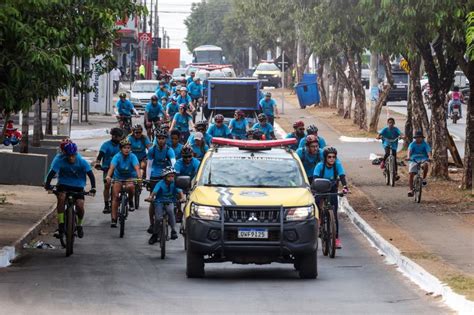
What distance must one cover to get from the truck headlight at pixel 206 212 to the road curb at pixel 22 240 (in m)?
3.39

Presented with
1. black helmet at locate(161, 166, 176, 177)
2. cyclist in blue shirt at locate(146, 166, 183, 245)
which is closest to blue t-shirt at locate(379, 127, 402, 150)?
black helmet at locate(161, 166, 176, 177)

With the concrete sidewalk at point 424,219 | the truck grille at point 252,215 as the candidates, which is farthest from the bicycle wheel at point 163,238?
the concrete sidewalk at point 424,219

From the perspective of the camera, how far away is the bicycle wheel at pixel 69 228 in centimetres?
1948

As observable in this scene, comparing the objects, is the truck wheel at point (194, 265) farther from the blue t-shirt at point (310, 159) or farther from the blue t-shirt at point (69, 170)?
the blue t-shirt at point (310, 159)

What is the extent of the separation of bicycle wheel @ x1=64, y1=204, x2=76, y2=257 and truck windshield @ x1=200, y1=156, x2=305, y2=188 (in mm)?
2951

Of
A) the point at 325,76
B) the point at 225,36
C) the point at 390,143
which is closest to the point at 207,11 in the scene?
the point at 225,36

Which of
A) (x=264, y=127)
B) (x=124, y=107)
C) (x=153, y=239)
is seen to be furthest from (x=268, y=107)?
(x=153, y=239)

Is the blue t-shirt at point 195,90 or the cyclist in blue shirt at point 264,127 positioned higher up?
the cyclist in blue shirt at point 264,127

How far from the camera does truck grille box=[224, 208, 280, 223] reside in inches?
643

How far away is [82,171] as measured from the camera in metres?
19.9

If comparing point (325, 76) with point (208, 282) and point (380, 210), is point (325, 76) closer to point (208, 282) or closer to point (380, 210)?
point (380, 210)

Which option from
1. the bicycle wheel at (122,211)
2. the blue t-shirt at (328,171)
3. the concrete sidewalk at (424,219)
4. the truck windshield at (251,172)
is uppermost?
the truck windshield at (251,172)

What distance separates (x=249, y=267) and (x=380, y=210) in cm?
822

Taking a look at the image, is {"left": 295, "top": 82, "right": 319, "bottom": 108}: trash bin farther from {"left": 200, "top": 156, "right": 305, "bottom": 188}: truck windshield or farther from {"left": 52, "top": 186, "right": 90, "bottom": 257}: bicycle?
{"left": 200, "top": 156, "right": 305, "bottom": 188}: truck windshield
